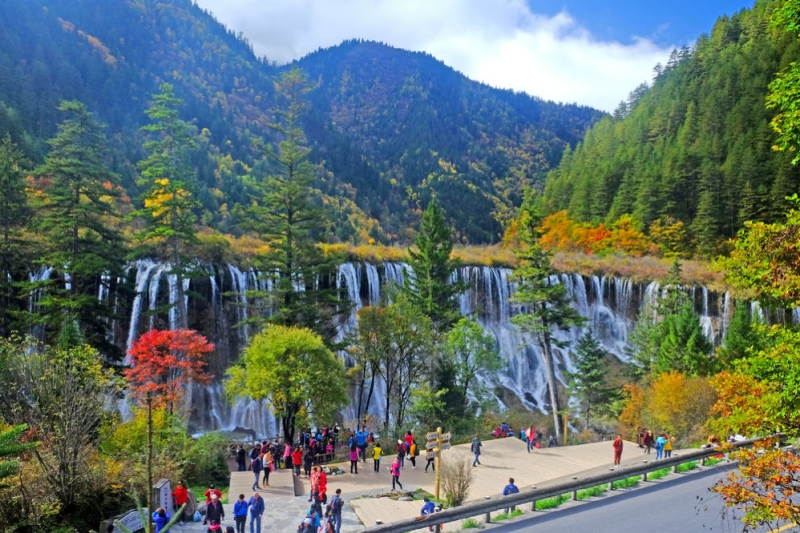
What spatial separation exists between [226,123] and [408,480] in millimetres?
91870

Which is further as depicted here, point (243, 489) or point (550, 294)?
point (550, 294)

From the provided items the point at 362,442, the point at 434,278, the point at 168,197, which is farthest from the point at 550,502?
the point at 168,197

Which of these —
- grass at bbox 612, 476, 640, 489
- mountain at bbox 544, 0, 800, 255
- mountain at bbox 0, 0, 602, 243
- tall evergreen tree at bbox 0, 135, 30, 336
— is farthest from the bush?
mountain at bbox 544, 0, 800, 255

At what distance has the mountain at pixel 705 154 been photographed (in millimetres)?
56688

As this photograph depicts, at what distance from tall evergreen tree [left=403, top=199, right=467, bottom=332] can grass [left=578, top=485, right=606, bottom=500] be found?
734 inches

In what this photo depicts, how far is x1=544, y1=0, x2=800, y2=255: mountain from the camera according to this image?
5669cm

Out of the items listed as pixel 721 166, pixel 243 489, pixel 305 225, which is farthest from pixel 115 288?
pixel 721 166

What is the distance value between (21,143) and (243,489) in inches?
1902

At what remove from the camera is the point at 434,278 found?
102 feet

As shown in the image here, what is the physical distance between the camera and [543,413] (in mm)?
36562

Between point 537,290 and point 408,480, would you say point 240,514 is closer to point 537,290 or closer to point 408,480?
point 408,480

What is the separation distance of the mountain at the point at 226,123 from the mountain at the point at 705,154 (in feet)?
94.7

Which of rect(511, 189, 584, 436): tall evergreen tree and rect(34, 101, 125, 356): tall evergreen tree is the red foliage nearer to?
rect(34, 101, 125, 356): tall evergreen tree

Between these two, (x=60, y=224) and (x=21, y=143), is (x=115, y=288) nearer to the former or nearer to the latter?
(x=60, y=224)
